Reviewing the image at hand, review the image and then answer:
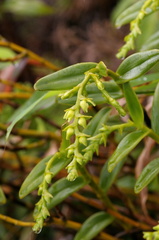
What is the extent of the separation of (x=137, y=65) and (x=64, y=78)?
10 cm

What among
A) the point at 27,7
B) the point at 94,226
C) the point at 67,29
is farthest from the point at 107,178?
the point at 67,29

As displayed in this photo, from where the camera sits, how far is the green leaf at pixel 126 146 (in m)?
0.53

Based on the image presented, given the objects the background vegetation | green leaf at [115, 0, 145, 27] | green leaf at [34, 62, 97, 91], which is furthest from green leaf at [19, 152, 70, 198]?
green leaf at [115, 0, 145, 27]

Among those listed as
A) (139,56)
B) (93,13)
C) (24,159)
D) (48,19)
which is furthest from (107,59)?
(139,56)

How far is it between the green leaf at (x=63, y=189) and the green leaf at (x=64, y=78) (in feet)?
0.61

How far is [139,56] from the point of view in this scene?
55cm

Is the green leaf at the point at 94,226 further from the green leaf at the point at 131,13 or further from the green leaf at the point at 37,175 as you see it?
the green leaf at the point at 131,13

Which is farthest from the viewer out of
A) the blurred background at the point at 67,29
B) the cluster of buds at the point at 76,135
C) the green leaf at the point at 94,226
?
the blurred background at the point at 67,29

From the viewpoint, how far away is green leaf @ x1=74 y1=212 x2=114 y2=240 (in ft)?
2.30

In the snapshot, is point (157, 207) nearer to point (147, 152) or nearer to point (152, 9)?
point (147, 152)

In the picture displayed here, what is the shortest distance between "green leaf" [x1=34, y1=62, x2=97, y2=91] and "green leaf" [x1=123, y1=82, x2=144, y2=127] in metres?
0.07

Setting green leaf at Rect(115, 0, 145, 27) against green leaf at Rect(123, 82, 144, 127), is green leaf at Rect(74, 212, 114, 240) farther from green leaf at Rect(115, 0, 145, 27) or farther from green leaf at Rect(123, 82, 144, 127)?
green leaf at Rect(115, 0, 145, 27)

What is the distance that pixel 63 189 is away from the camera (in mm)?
660

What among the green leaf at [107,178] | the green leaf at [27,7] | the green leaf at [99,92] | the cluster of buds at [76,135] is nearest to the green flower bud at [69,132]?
the cluster of buds at [76,135]
